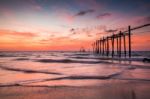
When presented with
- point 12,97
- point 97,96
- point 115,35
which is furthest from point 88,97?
point 115,35

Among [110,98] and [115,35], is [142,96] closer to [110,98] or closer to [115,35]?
[110,98]

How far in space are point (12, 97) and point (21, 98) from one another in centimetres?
33

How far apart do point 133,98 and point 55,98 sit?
6.88 ft

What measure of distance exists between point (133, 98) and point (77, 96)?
1.52 metres

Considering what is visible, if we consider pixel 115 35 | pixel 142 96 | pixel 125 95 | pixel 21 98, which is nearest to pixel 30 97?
pixel 21 98

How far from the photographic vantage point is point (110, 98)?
4691mm

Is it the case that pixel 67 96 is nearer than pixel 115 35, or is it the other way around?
pixel 67 96

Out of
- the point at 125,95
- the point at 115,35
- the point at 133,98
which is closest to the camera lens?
the point at 133,98

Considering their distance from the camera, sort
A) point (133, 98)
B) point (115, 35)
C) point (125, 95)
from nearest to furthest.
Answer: point (133, 98) → point (125, 95) → point (115, 35)

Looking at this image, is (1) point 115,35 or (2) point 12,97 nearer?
(2) point 12,97

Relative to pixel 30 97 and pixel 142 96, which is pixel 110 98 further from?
pixel 30 97

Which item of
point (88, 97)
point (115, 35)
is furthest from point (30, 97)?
point (115, 35)

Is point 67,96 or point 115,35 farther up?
point 115,35

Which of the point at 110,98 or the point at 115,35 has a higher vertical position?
the point at 115,35
